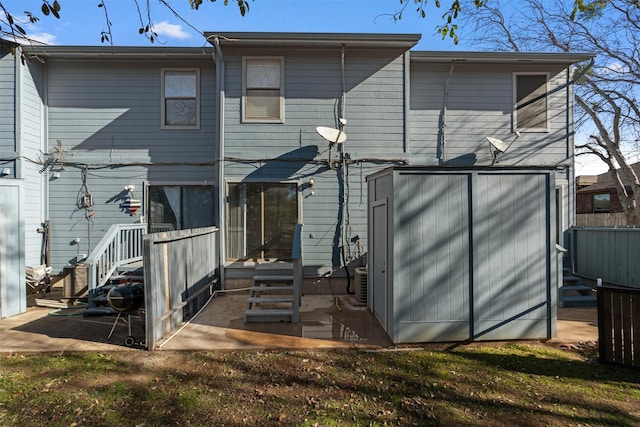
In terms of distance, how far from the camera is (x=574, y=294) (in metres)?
7.16

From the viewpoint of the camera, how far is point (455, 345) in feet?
15.0

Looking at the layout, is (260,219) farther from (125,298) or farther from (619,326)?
(619,326)

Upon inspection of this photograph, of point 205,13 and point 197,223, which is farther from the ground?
point 205,13

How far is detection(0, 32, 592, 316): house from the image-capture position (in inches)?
298

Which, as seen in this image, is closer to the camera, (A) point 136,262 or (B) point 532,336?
(B) point 532,336

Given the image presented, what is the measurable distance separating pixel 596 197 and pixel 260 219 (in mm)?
20233

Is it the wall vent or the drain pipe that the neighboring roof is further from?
the wall vent

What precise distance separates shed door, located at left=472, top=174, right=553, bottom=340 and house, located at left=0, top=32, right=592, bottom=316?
10.5 feet

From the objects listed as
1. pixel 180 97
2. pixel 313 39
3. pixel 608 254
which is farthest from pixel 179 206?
pixel 608 254

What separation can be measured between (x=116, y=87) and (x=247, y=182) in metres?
4.04

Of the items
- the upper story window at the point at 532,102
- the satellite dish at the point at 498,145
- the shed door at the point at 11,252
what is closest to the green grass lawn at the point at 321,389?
the shed door at the point at 11,252

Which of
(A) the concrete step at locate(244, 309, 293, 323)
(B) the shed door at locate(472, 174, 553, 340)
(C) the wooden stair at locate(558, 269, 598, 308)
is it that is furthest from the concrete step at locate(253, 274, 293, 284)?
(C) the wooden stair at locate(558, 269, 598, 308)

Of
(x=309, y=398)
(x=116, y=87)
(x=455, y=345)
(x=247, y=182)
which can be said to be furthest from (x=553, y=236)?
(x=116, y=87)

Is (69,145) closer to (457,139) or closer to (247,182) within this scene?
(247,182)
